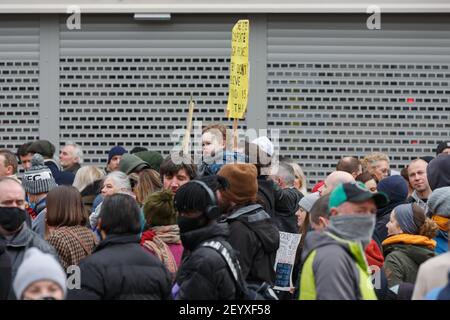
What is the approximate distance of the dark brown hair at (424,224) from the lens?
808 centimetres

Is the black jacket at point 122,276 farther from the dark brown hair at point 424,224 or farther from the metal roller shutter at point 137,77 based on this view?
the metal roller shutter at point 137,77

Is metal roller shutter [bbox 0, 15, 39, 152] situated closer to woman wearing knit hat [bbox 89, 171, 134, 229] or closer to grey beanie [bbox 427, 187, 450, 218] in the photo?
woman wearing knit hat [bbox 89, 171, 134, 229]

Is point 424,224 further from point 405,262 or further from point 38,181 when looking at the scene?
point 38,181

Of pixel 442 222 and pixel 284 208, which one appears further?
pixel 284 208

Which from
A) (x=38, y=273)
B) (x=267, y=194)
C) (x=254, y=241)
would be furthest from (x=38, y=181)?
(x=38, y=273)

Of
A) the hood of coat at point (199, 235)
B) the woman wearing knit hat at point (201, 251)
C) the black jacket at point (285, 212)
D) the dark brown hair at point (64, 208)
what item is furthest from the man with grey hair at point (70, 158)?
the hood of coat at point (199, 235)

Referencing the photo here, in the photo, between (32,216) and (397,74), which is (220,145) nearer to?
(32,216)

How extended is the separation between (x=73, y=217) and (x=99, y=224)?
1.55 metres

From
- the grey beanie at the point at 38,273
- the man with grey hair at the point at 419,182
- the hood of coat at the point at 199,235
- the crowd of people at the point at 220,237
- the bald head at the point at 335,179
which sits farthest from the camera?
the man with grey hair at the point at 419,182

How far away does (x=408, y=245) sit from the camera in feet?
26.3

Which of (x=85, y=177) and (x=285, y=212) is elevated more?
(x=85, y=177)

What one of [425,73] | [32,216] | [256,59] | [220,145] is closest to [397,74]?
[425,73]

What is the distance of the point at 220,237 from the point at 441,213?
7.13 feet

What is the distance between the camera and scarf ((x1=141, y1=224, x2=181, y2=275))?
7.55 m
